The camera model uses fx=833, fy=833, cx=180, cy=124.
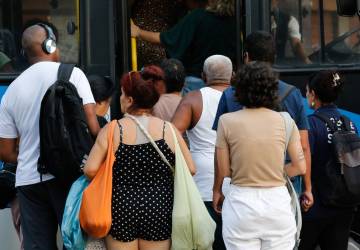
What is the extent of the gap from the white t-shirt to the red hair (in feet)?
1.42

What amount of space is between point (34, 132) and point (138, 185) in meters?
0.80

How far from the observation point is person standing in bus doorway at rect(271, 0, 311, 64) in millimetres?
5973

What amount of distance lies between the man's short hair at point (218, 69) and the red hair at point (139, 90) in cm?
82

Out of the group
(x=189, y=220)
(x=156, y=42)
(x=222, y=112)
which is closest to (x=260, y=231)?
(x=189, y=220)

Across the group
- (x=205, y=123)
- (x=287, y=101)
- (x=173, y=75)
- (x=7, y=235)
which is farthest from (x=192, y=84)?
(x=7, y=235)

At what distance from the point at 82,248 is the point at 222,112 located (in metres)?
1.16

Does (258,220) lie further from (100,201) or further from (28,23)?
(28,23)

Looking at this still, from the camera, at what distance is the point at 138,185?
4.43 m

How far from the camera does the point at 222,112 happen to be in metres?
4.94

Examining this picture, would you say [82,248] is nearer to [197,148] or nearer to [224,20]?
[197,148]

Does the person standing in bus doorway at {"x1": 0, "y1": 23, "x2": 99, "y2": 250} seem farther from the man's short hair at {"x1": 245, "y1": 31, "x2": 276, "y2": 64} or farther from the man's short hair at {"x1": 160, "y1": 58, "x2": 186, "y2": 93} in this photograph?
the man's short hair at {"x1": 245, "y1": 31, "x2": 276, "y2": 64}

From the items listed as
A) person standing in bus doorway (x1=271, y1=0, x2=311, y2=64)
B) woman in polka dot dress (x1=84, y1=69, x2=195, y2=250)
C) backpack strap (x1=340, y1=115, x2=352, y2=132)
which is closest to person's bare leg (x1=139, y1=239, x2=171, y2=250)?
woman in polka dot dress (x1=84, y1=69, x2=195, y2=250)

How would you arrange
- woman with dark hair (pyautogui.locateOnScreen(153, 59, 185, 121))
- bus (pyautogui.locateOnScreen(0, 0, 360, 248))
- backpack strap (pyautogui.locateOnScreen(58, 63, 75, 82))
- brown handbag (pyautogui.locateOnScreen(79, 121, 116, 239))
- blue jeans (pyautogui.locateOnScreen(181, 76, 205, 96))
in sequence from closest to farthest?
brown handbag (pyautogui.locateOnScreen(79, 121, 116, 239))
backpack strap (pyautogui.locateOnScreen(58, 63, 75, 82))
woman with dark hair (pyautogui.locateOnScreen(153, 59, 185, 121))
bus (pyautogui.locateOnScreen(0, 0, 360, 248))
blue jeans (pyautogui.locateOnScreen(181, 76, 205, 96))

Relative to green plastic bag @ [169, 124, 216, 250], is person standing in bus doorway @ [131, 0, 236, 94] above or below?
above
